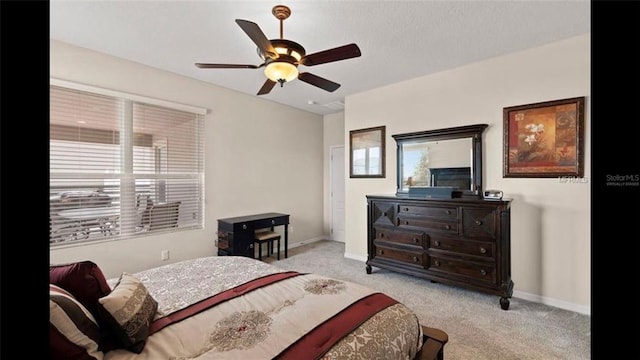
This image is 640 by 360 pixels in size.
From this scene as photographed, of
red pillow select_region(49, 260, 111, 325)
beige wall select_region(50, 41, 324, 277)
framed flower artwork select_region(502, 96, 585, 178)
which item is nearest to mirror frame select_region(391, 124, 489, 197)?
framed flower artwork select_region(502, 96, 585, 178)

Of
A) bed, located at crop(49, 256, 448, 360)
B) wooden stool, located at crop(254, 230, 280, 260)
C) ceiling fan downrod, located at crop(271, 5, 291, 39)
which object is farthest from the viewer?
wooden stool, located at crop(254, 230, 280, 260)

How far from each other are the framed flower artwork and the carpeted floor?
136 centimetres

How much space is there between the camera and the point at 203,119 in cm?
410

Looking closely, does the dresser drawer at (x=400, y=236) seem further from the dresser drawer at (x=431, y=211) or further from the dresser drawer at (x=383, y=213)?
the dresser drawer at (x=431, y=211)

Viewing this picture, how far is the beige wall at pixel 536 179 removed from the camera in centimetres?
282

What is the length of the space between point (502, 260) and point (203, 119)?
13.1 ft

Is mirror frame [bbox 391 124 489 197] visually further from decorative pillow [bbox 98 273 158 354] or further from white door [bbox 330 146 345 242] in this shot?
decorative pillow [bbox 98 273 158 354]

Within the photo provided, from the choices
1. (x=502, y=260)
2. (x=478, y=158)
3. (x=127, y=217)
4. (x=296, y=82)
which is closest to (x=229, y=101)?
(x=296, y=82)

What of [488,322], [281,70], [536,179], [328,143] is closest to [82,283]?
[281,70]

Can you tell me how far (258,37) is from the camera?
1901mm

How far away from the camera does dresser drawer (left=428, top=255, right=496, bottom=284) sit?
116 inches

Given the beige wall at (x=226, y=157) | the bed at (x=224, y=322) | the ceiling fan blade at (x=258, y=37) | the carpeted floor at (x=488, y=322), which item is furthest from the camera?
the beige wall at (x=226, y=157)

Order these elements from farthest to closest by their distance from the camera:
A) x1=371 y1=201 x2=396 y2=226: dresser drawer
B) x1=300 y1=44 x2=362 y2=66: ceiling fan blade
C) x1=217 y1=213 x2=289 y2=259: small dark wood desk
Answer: x1=217 y1=213 x2=289 y2=259: small dark wood desk < x1=371 y1=201 x2=396 y2=226: dresser drawer < x1=300 y1=44 x2=362 y2=66: ceiling fan blade

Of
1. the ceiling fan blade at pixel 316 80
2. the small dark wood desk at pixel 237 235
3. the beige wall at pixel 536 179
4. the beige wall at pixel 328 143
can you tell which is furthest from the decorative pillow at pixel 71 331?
the beige wall at pixel 328 143
